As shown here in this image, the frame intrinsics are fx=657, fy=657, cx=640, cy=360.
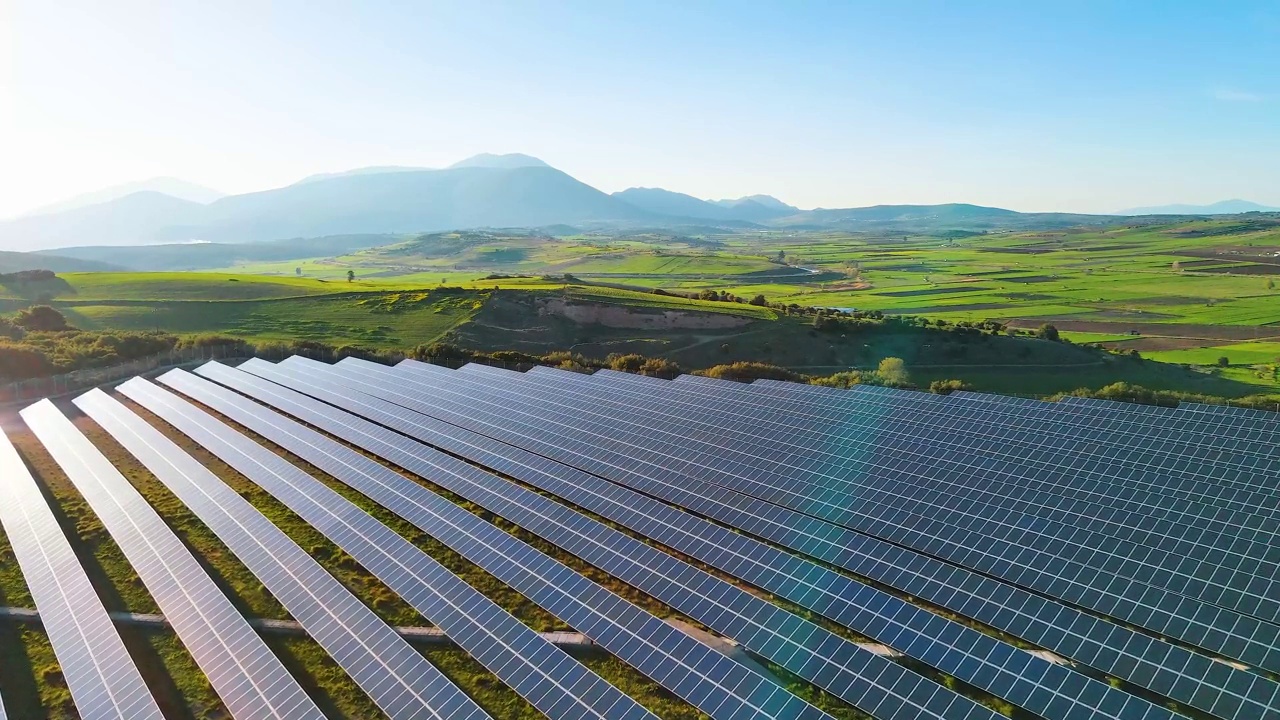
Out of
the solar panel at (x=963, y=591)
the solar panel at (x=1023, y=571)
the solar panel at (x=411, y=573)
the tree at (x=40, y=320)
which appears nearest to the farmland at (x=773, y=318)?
the tree at (x=40, y=320)

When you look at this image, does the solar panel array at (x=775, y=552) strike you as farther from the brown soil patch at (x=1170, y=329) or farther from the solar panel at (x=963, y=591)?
the brown soil patch at (x=1170, y=329)

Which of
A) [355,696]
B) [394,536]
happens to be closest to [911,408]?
[394,536]

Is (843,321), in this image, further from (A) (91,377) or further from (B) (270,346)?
(A) (91,377)

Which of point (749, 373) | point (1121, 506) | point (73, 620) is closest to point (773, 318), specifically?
point (749, 373)

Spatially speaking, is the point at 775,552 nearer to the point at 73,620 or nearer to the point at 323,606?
the point at 323,606

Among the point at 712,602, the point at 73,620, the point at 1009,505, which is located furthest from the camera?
the point at 1009,505

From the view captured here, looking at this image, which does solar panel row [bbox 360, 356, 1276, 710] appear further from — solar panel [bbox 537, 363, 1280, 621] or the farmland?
the farmland

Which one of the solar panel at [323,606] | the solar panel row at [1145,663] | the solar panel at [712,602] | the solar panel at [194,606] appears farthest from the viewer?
A: the solar panel at [194,606]
